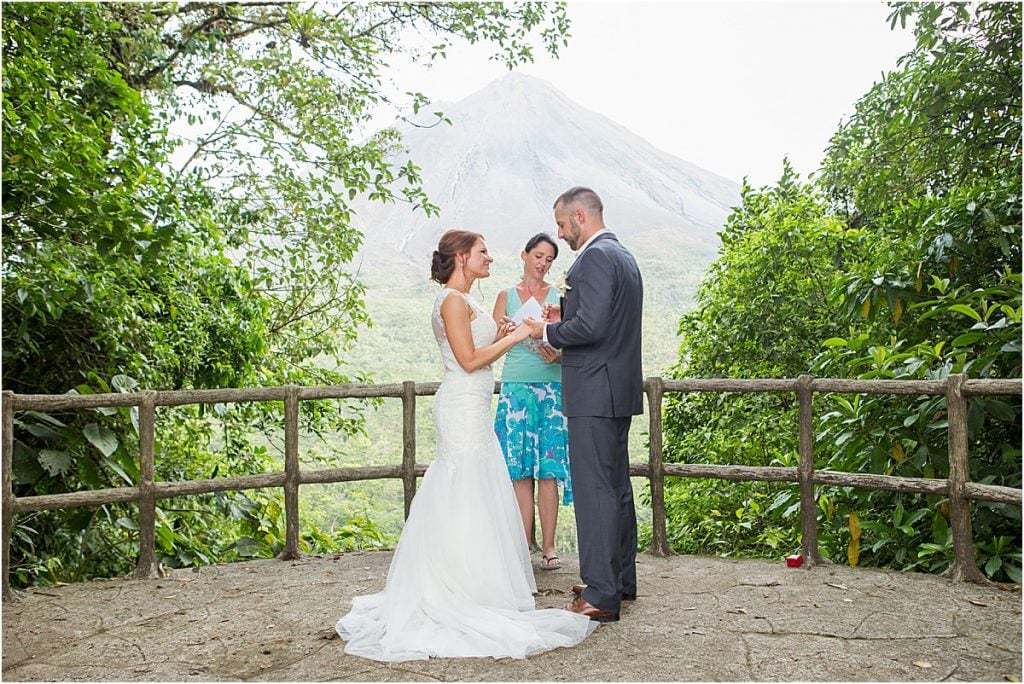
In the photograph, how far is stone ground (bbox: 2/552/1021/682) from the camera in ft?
9.62

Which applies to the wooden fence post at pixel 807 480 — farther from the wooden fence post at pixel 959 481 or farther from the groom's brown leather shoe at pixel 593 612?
the groom's brown leather shoe at pixel 593 612

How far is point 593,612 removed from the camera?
343 cm

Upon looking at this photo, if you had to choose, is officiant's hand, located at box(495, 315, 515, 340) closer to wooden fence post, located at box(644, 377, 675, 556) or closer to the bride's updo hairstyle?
the bride's updo hairstyle

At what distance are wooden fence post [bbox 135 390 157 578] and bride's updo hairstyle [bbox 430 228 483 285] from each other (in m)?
1.80

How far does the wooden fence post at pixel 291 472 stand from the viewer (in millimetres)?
4910

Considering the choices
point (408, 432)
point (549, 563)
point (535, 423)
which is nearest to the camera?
point (535, 423)

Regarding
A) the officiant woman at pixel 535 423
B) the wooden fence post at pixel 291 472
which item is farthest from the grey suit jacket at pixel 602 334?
the wooden fence post at pixel 291 472

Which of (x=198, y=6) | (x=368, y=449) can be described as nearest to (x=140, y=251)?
(x=198, y=6)

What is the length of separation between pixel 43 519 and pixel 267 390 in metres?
1.81

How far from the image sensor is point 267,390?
15.9ft

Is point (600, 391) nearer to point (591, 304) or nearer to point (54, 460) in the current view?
point (591, 304)

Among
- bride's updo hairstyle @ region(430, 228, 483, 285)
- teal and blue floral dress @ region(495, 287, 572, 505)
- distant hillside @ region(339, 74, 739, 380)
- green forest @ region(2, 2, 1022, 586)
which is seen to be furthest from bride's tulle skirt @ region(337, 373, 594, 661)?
distant hillside @ region(339, 74, 739, 380)

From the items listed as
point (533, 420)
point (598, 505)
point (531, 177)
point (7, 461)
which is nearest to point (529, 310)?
point (533, 420)

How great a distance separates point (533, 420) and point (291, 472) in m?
1.49
